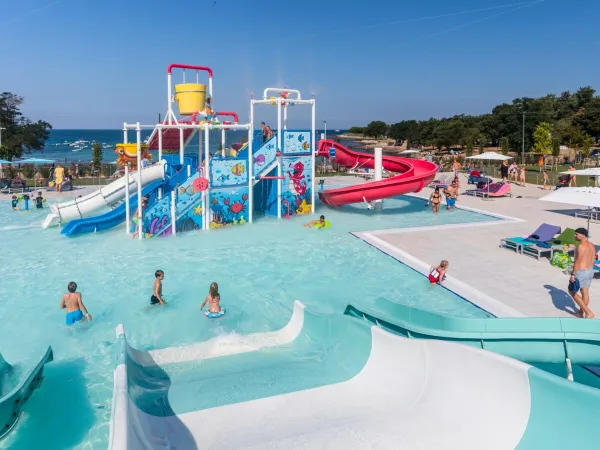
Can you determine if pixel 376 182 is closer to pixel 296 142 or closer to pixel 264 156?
pixel 296 142

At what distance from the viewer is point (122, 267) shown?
11.5m

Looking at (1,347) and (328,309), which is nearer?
(1,347)

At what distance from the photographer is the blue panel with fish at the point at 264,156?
1616cm

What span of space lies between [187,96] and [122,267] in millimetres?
5934

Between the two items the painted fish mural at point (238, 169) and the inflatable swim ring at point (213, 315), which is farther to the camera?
the painted fish mural at point (238, 169)

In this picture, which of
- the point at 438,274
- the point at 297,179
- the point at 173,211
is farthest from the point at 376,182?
the point at 438,274

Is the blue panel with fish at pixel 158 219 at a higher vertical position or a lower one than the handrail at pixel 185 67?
lower

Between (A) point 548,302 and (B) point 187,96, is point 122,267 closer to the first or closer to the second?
(B) point 187,96

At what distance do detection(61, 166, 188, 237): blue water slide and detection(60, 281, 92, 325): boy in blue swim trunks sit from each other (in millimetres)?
6867

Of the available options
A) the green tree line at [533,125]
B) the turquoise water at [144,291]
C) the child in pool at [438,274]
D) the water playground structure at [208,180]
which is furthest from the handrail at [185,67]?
the green tree line at [533,125]

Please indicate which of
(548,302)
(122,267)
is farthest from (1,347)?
(548,302)

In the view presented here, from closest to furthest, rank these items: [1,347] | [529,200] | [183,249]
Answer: [1,347], [183,249], [529,200]

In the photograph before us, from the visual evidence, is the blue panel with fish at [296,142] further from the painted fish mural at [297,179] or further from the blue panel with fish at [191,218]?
the blue panel with fish at [191,218]

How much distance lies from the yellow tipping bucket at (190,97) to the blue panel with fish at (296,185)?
3206mm
